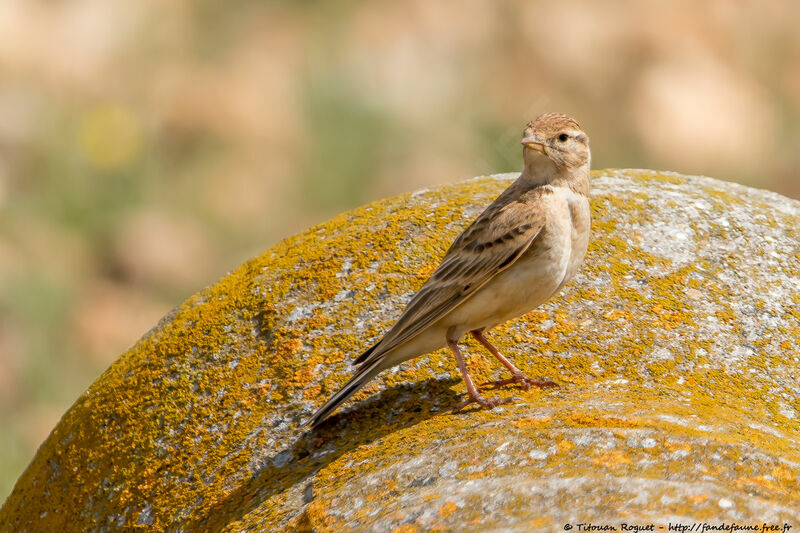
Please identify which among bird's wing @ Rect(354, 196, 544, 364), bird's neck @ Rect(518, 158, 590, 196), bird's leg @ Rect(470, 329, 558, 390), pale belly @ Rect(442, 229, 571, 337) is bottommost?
bird's leg @ Rect(470, 329, 558, 390)

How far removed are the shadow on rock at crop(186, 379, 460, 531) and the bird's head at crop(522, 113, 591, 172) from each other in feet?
4.38

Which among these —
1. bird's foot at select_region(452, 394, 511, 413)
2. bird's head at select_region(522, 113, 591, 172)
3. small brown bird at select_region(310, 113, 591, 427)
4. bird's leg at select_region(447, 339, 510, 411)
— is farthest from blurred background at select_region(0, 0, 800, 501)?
bird's foot at select_region(452, 394, 511, 413)

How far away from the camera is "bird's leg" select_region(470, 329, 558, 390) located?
14.6 ft

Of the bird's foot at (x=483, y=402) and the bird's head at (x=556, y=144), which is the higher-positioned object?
the bird's head at (x=556, y=144)

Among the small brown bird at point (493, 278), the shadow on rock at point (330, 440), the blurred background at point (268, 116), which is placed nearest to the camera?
the shadow on rock at point (330, 440)

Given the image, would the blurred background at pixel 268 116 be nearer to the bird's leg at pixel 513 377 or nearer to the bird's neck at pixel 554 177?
the bird's neck at pixel 554 177

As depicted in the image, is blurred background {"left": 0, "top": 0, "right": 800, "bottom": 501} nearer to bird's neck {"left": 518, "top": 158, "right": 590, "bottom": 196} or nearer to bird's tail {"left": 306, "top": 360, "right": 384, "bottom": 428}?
bird's neck {"left": 518, "top": 158, "right": 590, "bottom": 196}

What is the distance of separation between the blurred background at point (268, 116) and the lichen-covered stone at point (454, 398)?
7.78m

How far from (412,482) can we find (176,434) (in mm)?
1398

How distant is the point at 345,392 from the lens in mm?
4363

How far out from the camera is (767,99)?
1822 cm

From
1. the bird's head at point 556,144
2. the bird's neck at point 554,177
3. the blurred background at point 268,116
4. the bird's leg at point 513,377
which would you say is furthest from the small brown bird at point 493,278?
the blurred background at point 268,116

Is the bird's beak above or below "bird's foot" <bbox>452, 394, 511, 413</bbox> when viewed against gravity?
above

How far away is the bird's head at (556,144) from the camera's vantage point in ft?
17.5
